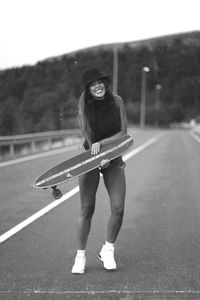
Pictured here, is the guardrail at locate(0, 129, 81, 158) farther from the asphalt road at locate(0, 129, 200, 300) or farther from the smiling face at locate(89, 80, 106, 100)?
the smiling face at locate(89, 80, 106, 100)

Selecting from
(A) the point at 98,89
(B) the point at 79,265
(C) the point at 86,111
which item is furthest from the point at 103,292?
(A) the point at 98,89

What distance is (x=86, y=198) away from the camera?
13.8 feet

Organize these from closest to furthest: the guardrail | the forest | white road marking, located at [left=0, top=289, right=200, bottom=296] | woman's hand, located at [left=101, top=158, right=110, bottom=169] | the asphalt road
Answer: white road marking, located at [left=0, top=289, right=200, bottom=296], the asphalt road, woman's hand, located at [left=101, top=158, right=110, bottom=169], the guardrail, the forest

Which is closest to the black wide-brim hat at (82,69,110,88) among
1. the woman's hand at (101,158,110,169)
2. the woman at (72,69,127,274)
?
the woman at (72,69,127,274)

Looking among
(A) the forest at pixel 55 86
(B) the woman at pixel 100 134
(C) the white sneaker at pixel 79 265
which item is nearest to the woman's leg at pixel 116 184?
(B) the woman at pixel 100 134

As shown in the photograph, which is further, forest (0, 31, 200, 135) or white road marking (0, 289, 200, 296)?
forest (0, 31, 200, 135)

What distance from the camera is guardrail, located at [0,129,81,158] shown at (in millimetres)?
18797

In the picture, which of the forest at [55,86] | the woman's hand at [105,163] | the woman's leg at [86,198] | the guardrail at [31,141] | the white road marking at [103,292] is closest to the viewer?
the white road marking at [103,292]

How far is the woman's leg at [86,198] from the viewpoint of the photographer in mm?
4171

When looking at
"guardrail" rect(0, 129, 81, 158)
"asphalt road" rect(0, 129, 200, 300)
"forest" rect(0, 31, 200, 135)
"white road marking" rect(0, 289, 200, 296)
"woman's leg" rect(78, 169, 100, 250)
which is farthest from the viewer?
"forest" rect(0, 31, 200, 135)

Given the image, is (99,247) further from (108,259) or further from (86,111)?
(86,111)

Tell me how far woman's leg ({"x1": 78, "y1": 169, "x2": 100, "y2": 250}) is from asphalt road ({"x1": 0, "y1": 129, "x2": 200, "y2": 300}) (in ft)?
1.09

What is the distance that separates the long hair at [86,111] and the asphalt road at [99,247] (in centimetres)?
123

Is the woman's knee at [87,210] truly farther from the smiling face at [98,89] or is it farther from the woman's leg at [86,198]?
the smiling face at [98,89]
